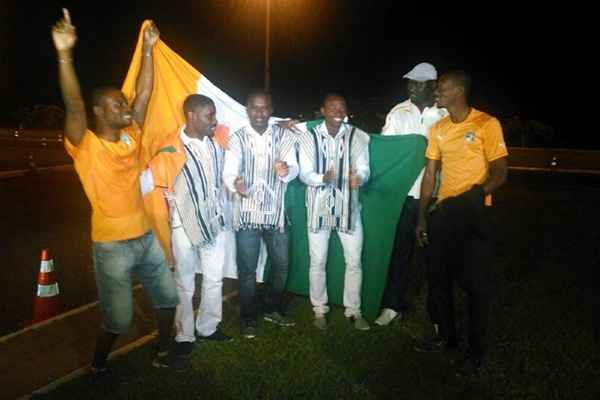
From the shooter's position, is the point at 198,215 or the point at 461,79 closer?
the point at 461,79

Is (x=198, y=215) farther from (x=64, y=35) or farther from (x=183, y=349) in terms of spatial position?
(x=64, y=35)

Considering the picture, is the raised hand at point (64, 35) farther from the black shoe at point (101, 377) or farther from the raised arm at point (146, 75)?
the black shoe at point (101, 377)

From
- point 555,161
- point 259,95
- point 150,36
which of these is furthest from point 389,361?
point 555,161

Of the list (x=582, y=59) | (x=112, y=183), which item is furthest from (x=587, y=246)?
(x=582, y=59)

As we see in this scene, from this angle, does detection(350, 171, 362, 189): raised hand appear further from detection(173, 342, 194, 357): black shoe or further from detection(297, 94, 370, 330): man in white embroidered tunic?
detection(173, 342, 194, 357): black shoe

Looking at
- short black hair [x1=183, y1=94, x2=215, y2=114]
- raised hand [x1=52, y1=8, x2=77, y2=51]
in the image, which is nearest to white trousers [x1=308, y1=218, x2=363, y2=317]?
short black hair [x1=183, y1=94, x2=215, y2=114]

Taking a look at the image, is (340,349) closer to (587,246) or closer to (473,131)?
(473,131)

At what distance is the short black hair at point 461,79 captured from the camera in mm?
4504

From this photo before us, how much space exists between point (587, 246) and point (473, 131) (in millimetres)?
5854

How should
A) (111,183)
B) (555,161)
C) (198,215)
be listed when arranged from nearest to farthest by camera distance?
(111,183)
(198,215)
(555,161)

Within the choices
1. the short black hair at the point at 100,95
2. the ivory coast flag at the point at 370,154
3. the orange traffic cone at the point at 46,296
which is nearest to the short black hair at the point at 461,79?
the ivory coast flag at the point at 370,154

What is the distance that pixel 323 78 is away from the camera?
57000 mm

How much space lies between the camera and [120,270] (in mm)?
4203

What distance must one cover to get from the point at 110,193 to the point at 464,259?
278 cm
